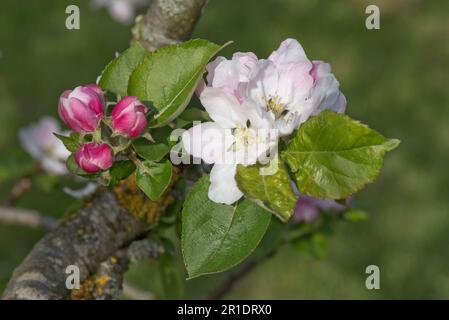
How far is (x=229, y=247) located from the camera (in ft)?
3.11

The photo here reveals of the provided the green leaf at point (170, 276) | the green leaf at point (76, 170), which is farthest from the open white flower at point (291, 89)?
the green leaf at point (170, 276)

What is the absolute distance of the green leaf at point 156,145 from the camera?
3.22 feet

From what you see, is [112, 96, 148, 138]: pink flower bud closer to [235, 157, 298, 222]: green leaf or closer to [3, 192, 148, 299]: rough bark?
[235, 157, 298, 222]: green leaf

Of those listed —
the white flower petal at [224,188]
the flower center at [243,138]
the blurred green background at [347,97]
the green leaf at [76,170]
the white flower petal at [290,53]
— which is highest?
the white flower petal at [290,53]

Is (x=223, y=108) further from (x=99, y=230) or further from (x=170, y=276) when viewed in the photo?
(x=170, y=276)

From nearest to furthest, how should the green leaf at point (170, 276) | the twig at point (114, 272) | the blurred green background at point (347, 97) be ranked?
the twig at point (114, 272) < the green leaf at point (170, 276) < the blurred green background at point (347, 97)

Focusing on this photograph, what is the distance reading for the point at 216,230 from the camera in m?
0.96

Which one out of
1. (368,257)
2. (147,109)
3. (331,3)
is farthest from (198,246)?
(331,3)

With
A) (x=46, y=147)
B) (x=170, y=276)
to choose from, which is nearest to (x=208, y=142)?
(x=170, y=276)

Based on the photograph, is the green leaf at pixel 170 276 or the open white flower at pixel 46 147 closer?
the green leaf at pixel 170 276

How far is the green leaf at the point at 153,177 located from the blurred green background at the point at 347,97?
1593 mm

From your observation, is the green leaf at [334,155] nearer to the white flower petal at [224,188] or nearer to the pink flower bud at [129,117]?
the white flower petal at [224,188]

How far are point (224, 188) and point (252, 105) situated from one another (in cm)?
11
